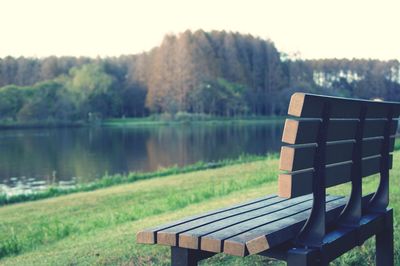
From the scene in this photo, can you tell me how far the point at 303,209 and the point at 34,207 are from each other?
9735mm

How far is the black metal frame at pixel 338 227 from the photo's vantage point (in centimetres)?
254

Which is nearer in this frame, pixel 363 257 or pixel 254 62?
pixel 363 257

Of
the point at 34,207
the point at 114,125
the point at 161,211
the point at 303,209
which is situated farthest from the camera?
the point at 114,125

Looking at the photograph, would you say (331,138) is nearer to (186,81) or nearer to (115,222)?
(115,222)

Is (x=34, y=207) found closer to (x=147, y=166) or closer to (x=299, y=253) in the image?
(x=299, y=253)

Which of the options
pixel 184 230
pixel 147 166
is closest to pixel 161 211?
pixel 184 230

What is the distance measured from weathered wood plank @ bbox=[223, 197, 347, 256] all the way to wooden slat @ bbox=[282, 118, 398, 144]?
0.41 metres

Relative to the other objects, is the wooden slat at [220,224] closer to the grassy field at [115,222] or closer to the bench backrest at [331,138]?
the bench backrest at [331,138]

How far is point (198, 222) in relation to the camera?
276 cm

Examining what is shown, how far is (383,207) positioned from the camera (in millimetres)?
3365

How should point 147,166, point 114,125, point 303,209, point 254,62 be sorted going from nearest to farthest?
point 303,209 → point 147,166 → point 114,125 → point 254,62

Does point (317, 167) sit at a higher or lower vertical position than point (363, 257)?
higher

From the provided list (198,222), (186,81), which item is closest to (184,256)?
(198,222)

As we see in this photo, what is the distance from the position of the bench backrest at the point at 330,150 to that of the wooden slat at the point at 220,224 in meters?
0.36
